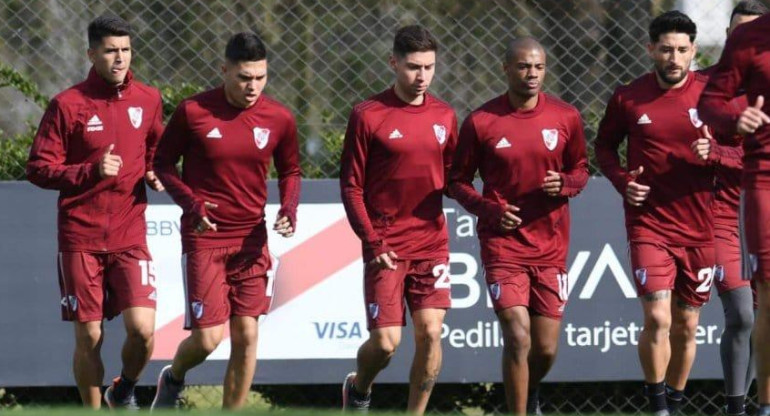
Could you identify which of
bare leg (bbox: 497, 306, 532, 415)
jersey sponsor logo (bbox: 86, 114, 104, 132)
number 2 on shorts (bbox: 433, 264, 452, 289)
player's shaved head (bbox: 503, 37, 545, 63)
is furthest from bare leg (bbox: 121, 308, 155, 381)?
player's shaved head (bbox: 503, 37, 545, 63)

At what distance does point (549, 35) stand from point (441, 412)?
2.99m

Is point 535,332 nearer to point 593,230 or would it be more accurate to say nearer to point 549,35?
point 593,230

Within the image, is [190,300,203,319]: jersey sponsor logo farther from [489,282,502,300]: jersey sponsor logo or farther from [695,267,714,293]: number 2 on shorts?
[695,267,714,293]: number 2 on shorts

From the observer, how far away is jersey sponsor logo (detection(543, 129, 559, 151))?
8.88 metres

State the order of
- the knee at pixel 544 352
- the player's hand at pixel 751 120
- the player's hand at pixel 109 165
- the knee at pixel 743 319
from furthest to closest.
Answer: the knee at pixel 743 319
the knee at pixel 544 352
the player's hand at pixel 109 165
the player's hand at pixel 751 120

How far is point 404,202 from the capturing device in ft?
29.0

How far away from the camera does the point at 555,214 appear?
8961 millimetres

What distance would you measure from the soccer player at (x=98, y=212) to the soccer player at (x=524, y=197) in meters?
1.93

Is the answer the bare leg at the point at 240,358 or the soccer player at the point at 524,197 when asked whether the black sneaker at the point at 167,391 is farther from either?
the soccer player at the point at 524,197

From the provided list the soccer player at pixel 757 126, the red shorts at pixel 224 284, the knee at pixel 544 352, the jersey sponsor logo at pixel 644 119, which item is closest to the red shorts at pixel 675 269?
the knee at pixel 544 352

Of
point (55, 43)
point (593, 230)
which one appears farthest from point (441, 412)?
point (55, 43)

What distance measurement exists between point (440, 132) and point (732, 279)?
6.40ft

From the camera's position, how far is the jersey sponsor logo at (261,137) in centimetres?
894

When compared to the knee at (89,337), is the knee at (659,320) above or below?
above
